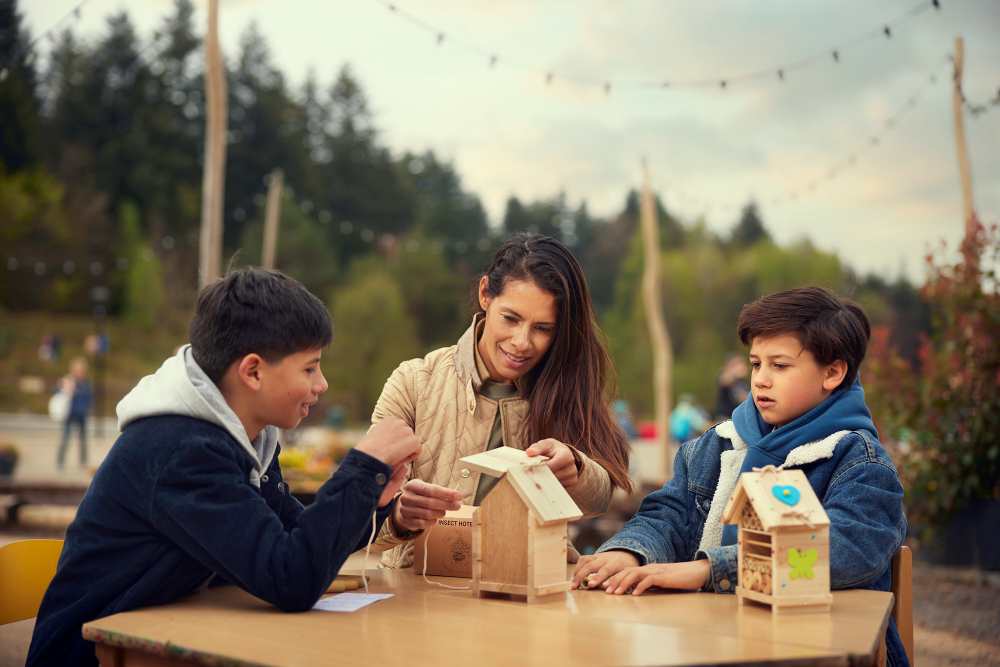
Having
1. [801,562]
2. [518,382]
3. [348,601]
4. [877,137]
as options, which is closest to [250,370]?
[348,601]

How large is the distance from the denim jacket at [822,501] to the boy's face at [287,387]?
0.83 meters

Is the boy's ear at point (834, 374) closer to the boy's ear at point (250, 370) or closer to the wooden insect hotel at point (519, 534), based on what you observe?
the wooden insect hotel at point (519, 534)

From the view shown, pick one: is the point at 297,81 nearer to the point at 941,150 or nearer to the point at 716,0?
the point at 716,0

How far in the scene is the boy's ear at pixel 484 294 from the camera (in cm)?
314

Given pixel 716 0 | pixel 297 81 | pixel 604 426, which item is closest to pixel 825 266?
pixel 716 0

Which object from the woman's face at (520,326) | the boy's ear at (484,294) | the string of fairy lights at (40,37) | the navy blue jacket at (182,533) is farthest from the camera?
the string of fairy lights at (40,37)

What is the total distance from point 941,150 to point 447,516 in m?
28.9

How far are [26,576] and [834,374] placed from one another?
201 cm

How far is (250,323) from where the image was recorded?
221 cm

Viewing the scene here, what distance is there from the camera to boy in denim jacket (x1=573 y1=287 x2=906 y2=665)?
7.59ft

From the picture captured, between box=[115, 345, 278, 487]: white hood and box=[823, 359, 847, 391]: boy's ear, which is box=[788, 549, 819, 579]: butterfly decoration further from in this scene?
box=[115, 345, 278, 487]: white hood

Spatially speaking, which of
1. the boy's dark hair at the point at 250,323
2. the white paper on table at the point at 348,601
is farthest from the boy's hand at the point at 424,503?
the boy's dark hair at the point at 250,323

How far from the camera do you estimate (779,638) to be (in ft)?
6.12

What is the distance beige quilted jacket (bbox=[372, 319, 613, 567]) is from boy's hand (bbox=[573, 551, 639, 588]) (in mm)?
587
